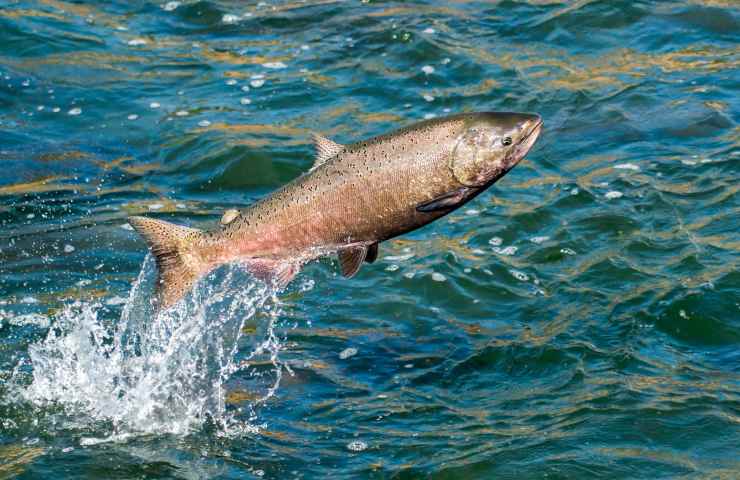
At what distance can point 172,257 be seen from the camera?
6.02 m

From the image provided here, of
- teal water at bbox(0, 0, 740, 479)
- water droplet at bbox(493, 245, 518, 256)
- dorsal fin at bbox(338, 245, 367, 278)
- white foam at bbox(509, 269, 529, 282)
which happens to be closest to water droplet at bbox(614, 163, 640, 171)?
teal water at bbox(0, 0, 740, 479)

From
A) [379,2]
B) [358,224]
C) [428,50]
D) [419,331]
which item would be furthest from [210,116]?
[358,224]

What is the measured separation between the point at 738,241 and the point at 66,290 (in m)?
4.56

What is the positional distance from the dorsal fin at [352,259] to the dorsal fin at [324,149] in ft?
1.48

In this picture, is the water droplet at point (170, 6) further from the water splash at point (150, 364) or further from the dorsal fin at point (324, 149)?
the dorsal fin at point (324, 149)

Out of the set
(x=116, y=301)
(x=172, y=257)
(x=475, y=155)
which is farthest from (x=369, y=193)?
(x=116, y=301)

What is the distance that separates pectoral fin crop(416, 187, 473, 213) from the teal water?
50.5 inches

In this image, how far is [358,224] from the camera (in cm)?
557

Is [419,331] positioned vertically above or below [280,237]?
below

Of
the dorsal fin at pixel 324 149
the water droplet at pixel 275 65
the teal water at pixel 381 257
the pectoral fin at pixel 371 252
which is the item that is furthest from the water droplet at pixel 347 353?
the water droplet at pixel 275 65

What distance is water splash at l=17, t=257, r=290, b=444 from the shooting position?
637cm

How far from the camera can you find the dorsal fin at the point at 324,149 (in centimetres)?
575

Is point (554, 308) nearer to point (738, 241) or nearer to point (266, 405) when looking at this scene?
point (738, 241)

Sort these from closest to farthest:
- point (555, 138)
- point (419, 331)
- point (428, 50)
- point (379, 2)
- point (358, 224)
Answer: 1. point (358, 224)
2. point (419, 331)
3. point (555, 138)
4. point (428, 50)
5. point (379, 2)
